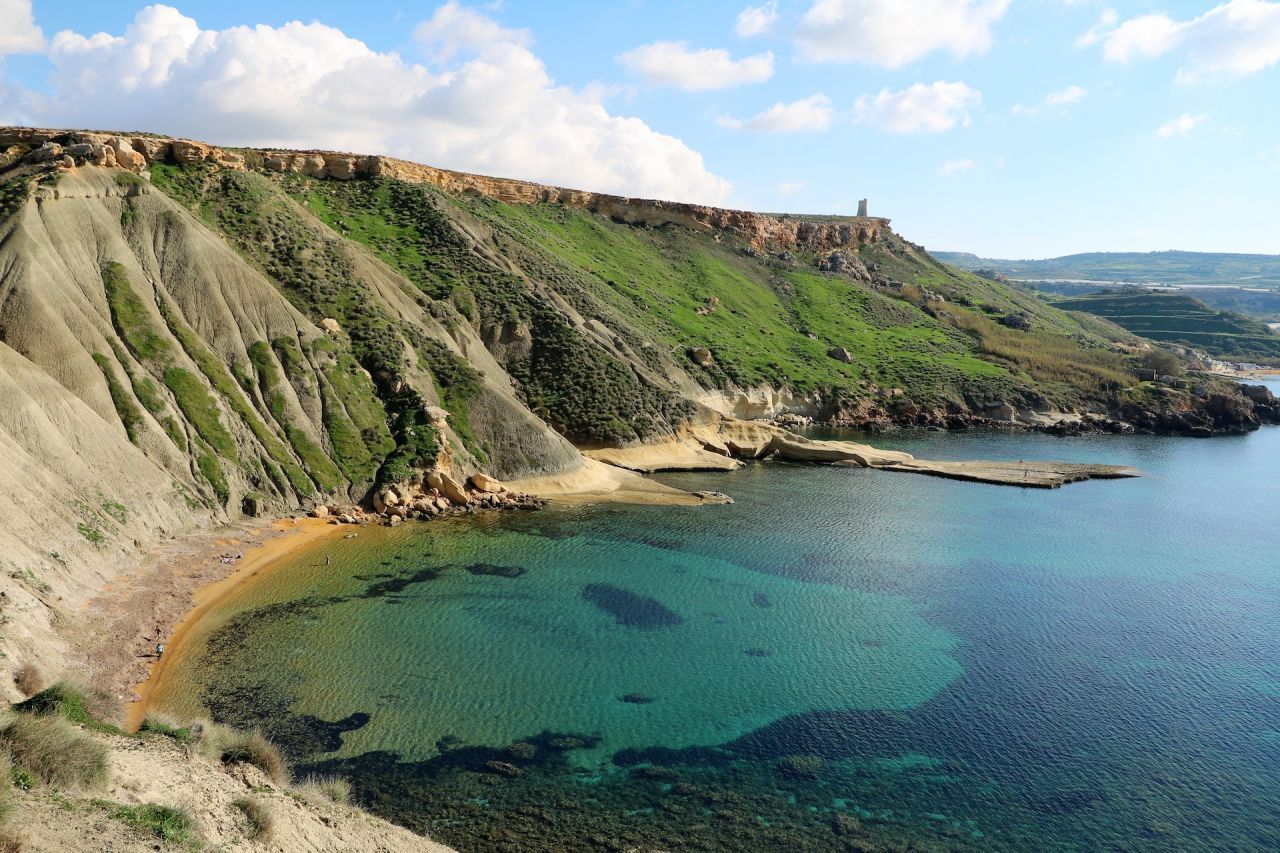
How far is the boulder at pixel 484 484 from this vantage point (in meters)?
52.6

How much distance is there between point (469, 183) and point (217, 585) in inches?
2782

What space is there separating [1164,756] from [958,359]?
8681 cm

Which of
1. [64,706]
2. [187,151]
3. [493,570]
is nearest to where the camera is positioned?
[64,706]

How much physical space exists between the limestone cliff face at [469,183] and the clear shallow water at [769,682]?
42.6 m

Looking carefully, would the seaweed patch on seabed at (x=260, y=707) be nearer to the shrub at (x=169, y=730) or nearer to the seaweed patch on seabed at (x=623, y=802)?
the seaweed patch on seabed at (x=623, y=802)

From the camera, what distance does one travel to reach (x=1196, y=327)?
188125 millimetres

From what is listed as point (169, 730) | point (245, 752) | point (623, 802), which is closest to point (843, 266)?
point (623, 802)

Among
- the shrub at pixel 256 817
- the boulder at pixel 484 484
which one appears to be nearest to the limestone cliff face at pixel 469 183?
the boulder at pixel 484 484

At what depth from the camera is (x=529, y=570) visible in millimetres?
41469

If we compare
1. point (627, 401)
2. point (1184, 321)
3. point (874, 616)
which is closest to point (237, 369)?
point (627, 401)

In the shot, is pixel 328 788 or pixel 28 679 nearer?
pixel 328 788

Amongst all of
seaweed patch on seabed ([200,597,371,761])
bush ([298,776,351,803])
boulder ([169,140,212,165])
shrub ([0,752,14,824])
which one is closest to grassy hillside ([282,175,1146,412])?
boulder ([169,140,212,165])

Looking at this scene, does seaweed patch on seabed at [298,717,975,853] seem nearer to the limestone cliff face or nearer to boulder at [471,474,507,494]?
boulder at [471,474,507,494]

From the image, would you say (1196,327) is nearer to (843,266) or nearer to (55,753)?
(843,266)
